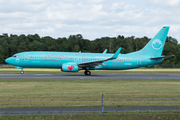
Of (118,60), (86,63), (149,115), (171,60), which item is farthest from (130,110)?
(171,60)

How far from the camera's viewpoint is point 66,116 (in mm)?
12438

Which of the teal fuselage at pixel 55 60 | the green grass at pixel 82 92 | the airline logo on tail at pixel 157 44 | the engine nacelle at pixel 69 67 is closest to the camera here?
the green grass at pixel 82 92

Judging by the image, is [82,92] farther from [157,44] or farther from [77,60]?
[157,44]

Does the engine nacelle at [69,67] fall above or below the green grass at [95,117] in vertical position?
above

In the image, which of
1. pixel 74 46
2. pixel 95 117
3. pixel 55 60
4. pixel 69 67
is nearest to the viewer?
pixel 95 117

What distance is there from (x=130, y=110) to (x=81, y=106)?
10.2 ft

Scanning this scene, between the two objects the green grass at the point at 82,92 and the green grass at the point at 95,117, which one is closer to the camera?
the green grass at the point at 95,117

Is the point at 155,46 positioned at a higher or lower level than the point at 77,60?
higher

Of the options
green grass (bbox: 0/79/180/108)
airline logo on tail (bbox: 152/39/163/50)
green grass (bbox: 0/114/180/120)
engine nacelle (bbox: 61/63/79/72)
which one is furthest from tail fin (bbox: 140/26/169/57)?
green grass (bbox: 0/114/180/120)

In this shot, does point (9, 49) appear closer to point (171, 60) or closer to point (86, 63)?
point (171, 60)

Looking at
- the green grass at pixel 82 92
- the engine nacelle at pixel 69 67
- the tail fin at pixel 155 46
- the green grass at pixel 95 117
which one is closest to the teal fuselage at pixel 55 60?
the engine nacelle at pixel 69 67

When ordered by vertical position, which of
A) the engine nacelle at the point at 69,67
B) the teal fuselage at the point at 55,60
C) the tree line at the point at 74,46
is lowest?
the engine nacelle at the point at 69,67

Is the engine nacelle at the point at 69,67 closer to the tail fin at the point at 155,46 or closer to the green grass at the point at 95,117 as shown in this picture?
the tail fin at the point at 155,46

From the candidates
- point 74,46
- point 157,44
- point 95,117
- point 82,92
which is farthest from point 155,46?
point 74,46
